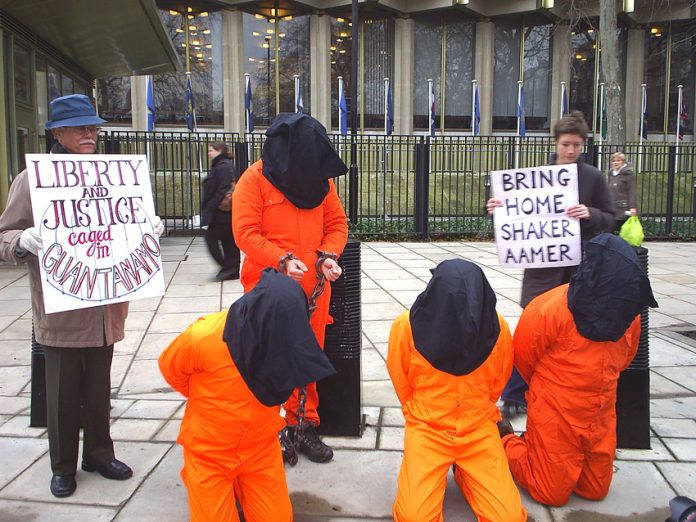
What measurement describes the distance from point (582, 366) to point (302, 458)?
5.35 ft

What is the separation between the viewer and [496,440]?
3.02 m

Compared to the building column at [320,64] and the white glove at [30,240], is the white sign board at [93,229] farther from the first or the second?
the building column at [320,64]

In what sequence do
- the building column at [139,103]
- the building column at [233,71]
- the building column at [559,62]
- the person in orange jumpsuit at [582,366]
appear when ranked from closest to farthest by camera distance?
the person in orange jumpsuit at [582,366] < the building column at [139,103] < the building column at [233,71] < the building column at [559,62]

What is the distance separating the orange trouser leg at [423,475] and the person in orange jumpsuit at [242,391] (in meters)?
0.54

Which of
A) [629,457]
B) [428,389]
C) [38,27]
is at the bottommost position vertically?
[629,457]

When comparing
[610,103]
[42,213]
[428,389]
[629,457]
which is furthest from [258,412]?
[610,103]

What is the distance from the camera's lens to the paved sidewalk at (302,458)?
9.89 feet

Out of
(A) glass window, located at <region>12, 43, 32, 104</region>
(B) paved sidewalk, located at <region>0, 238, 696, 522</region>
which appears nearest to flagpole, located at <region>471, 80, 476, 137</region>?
(A) glass window, located at <region>12, 43, 32, 104</region>

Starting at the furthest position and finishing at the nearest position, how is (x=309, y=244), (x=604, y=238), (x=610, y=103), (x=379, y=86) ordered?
(x=379, y=86)
(x=610, y=103)
(x=309, y=244)
(x=604, y=238)

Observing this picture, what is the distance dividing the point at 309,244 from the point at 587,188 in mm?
1856

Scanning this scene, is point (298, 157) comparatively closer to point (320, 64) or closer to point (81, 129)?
point (81, 129)

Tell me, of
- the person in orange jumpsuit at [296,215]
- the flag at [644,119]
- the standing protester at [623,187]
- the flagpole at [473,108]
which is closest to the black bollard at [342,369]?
the person in orange jumpsuit at [296,215]

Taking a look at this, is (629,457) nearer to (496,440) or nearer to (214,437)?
(496,440)

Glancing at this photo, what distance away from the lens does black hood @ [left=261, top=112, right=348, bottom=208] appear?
10.4ft
